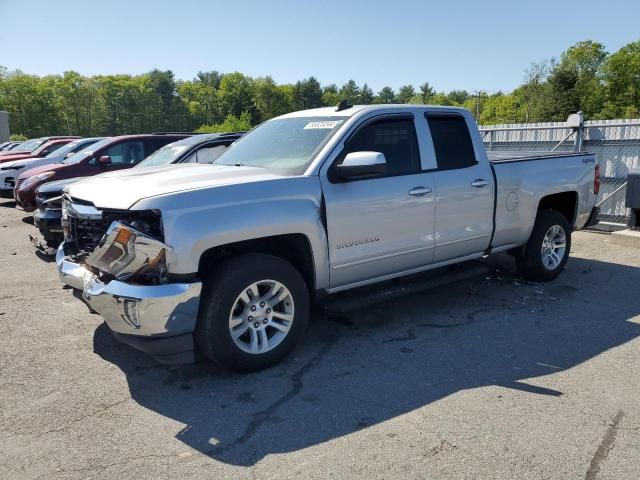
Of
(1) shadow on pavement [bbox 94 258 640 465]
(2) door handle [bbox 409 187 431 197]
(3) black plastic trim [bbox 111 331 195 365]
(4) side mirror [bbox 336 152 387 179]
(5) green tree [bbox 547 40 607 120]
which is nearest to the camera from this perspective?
(1) shadow on pavement [bbox 94 258 640 465]

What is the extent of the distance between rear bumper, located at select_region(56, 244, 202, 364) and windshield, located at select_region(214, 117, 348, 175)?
1380 mm

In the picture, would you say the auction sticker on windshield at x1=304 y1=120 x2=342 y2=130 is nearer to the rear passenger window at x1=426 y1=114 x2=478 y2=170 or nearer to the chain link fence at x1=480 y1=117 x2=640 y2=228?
the rear passenger window at x1=426 y1=114 x2=478 y2=170

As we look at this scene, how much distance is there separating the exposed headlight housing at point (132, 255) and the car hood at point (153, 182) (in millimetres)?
197

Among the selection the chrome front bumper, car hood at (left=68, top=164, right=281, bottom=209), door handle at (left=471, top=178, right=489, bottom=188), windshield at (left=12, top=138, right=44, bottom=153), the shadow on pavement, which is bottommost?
the shadow on pavement

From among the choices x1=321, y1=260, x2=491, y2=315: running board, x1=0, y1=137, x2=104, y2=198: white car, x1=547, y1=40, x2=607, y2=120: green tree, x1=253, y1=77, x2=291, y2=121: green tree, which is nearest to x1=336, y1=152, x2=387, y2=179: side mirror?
x1=321, y1=260, x2=491, y2=315: running board

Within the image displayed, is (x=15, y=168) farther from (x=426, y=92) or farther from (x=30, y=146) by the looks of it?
(x=426, y=92)

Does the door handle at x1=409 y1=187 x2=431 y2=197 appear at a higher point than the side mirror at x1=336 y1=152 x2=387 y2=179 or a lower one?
lower

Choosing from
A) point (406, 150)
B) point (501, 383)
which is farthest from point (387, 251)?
point (501, 383)

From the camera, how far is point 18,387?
387 centimetres

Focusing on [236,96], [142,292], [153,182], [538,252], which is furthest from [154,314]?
[236,96]

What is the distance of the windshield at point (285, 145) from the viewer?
4.47m

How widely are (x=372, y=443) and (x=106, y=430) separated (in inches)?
64.9

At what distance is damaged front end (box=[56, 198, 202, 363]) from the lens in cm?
347

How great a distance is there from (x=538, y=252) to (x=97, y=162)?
8.48m
